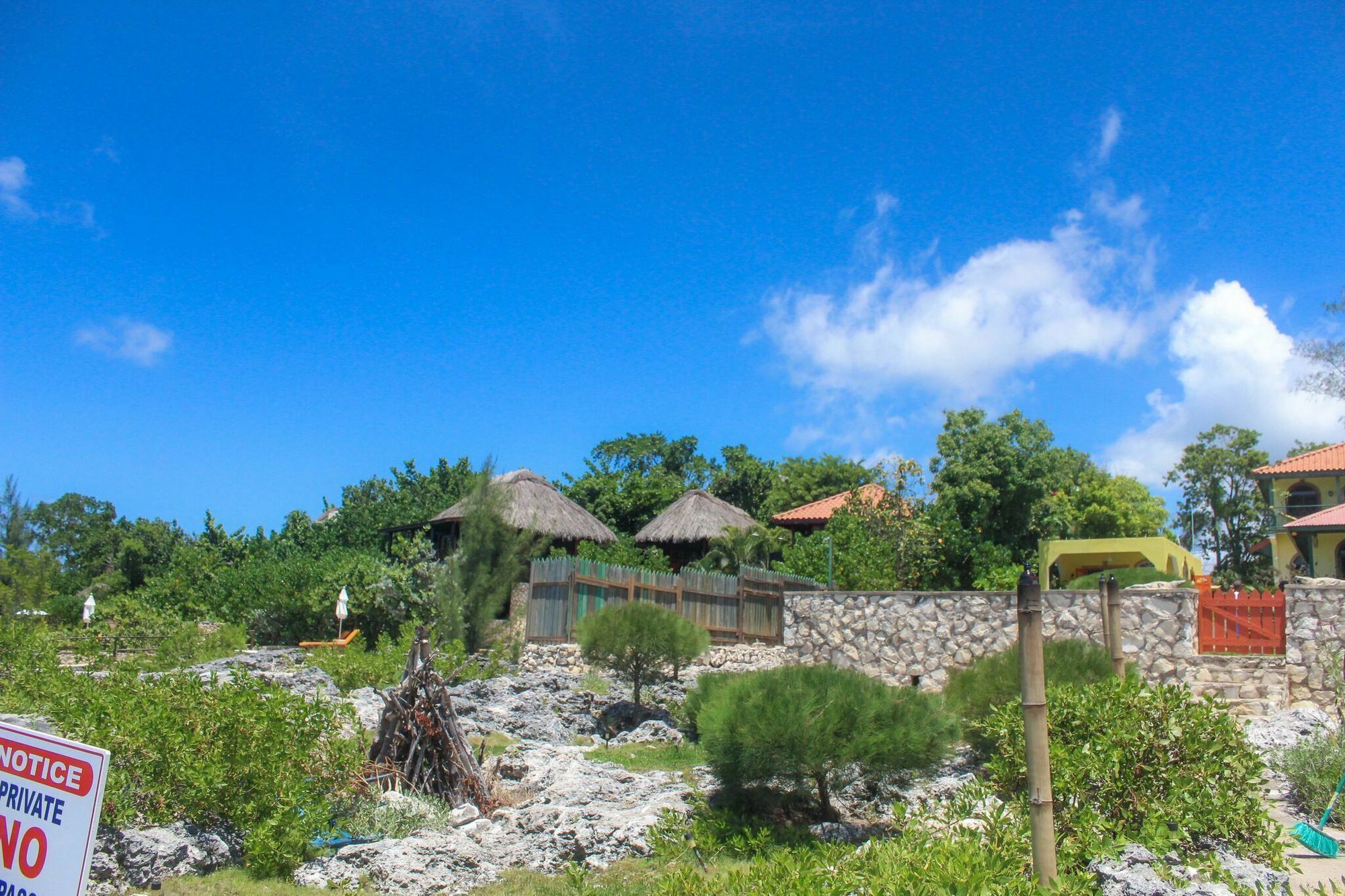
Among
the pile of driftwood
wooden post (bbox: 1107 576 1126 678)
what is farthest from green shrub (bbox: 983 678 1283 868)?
the pile of driftwood

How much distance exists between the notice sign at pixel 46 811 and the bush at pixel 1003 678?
27.7 ft

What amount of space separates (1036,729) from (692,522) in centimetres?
2475

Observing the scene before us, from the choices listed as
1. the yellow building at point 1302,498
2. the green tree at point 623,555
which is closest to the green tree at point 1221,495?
the yellow building at point 1302,498

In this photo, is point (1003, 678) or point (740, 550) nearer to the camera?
point (1003, 678)

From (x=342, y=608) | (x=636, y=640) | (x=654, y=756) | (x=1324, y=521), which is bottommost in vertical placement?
(x=654, y=756)

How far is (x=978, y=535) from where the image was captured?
24562 mm

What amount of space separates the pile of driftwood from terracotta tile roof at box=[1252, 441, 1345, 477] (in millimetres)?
33959

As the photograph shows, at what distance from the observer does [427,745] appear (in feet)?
30.6

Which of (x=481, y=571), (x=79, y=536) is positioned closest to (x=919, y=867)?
(x=481, y=571)

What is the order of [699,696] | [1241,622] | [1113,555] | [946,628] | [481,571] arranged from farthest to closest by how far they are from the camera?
[1113,555]
[481,571]
[946,628]
[1241,622]
[699,696]

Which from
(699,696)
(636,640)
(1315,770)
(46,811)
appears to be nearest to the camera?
(46,811)

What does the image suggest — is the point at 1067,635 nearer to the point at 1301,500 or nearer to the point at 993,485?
the point at 993,485

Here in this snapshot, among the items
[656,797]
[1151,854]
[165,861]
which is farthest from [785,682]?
[165,861]

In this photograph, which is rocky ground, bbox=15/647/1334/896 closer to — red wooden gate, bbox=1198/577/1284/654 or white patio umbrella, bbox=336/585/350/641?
red wooden gate, bbox=1198/577/1284/654
